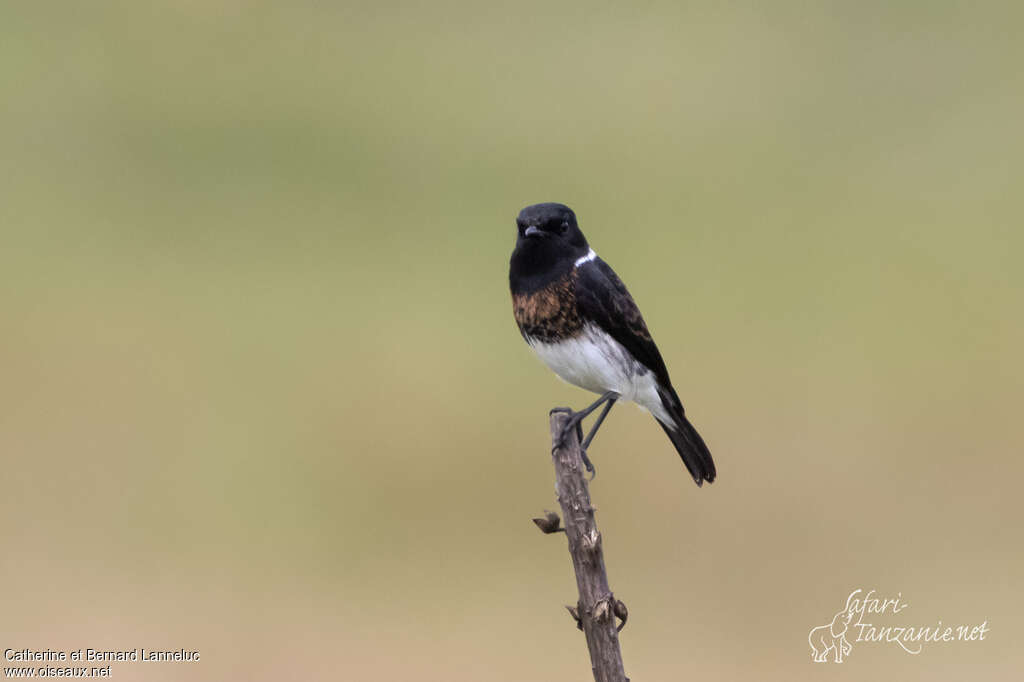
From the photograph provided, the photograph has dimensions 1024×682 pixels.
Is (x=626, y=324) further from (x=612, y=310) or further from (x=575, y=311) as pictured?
(x=575, y=311)

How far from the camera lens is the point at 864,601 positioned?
893 cm

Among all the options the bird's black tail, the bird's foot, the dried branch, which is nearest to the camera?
the dried branch

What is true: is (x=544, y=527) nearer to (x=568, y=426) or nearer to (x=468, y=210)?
(x=568, y=426)

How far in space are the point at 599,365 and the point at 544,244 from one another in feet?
2.20

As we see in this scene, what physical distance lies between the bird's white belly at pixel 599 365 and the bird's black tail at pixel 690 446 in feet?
0.20

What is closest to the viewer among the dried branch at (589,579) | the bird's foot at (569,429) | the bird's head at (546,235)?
the dried branch at (589,579)

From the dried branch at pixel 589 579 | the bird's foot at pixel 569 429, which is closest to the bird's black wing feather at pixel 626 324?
the bird's foot at pixel 569 429

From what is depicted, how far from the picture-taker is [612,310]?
569 centimetres

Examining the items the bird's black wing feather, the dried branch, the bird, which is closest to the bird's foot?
the dried branch

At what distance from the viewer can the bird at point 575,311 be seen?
5656 millimetres

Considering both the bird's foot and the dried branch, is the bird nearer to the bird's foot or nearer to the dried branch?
the bird's foot

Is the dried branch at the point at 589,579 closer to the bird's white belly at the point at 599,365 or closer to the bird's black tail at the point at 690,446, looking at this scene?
the bird's white belly at the point at 599,365

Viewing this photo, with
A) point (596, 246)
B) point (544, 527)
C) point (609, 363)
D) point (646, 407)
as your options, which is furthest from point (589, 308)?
point (596, 246)

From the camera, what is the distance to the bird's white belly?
5699 mm
